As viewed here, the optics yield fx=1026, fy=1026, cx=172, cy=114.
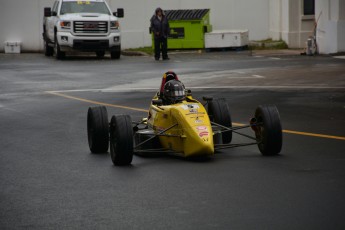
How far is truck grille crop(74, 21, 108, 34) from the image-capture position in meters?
36.7

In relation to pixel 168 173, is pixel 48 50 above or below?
above

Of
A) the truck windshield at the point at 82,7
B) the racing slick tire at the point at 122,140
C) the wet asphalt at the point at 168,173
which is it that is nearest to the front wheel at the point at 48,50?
the truck windshield at the point at 82,7

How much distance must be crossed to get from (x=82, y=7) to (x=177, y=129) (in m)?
26.5

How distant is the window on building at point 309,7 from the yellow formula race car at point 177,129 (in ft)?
87.4

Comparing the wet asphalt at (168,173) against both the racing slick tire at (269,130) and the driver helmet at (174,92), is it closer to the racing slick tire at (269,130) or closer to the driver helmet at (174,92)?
the racing slick tire at (269,130)

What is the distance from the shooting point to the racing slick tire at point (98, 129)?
1280cm

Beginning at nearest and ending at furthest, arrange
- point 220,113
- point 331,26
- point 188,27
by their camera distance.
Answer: point 220,113 → point 331,26 → point 188,27

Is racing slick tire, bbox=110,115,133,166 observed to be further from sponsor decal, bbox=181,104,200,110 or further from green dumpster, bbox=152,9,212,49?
green dumpster, bbox=152,9,212,49

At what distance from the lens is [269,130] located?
39.0 feet

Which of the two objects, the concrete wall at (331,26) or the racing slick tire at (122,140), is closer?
the racing slick tire at (122,140)

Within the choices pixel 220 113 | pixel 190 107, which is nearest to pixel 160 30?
pixel 220 113

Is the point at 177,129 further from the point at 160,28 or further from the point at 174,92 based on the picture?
the point at 160,28

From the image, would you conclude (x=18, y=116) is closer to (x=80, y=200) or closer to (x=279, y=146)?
(x=279, y=146)

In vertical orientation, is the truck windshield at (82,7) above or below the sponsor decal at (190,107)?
above
